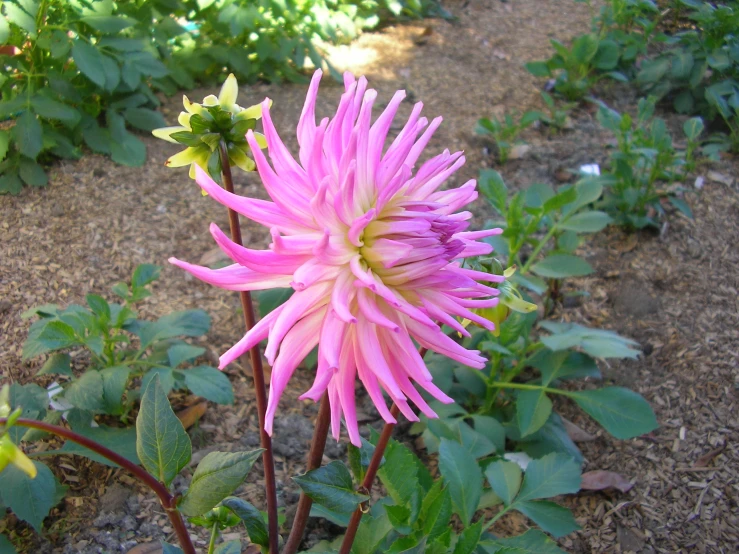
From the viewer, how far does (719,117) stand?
4.07 metres

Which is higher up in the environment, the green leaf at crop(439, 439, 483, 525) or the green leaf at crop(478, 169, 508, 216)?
the green leaf at crop(478, 169, 508, 216)

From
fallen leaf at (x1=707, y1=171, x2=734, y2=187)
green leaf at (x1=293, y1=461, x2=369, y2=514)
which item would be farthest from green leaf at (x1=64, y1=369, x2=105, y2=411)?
fallen leaf at (x1=707, y1=171, x2=734, y2=187)

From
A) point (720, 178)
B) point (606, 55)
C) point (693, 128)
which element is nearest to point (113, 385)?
point (693, 128)

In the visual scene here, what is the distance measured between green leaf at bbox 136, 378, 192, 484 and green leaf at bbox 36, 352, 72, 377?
2.69 ft

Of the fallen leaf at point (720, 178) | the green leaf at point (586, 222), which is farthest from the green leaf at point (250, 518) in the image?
the fallen leaf at point (720, 178)

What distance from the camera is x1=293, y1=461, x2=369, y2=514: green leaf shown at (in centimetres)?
115

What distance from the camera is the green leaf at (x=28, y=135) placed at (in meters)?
2.62

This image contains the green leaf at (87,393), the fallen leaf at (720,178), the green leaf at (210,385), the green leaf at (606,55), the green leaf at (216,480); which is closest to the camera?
the green leaf at (216,480)

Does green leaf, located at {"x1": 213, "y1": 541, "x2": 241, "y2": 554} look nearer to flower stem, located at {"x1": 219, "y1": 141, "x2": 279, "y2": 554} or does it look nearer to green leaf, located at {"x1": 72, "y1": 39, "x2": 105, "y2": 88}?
flower stem, located at {"x1": 219, "y1": 141, "x2": 279, "y2": 554}

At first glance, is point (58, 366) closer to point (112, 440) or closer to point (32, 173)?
point (112, 440)

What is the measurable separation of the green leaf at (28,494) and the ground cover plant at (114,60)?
5.12ft

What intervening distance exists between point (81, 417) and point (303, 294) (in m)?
1.10

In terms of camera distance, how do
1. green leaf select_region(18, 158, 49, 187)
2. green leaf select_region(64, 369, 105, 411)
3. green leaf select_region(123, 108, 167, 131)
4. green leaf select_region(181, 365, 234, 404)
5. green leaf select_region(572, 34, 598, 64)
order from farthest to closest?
green leaf select_region(572, 34, 598, 64) < green leaf select_region(123, 108, 167, 131) < green leaf select_region(18, 158, 49, 187) < green leaf select_region(181, 365, 234, 404) < green leaf select_region(64, 369, 105, 411)

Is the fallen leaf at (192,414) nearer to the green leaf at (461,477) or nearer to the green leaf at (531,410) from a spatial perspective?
the green leaf at (461,477)
